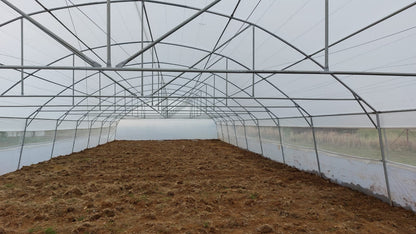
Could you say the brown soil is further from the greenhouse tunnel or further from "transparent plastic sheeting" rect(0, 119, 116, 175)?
the greenhouse tunnel

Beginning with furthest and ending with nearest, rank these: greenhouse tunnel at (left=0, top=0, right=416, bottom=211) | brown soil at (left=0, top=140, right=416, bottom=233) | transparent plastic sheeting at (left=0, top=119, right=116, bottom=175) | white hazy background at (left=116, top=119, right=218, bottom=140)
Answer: white hazy background at (left=116, top=119, right=218, bottom=140)
transparent plastic sheeting at (left=0, top=119, right=116, bottom=175)
brown soil at (left=0, top=140, right=416, bottom=233)
greenhouse tunnel at (left=0, top=0, right=416, bottom=211)

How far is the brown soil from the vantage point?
4777mm

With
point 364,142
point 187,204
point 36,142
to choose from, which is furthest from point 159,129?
point 364,142

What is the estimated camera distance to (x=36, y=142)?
11.4 m

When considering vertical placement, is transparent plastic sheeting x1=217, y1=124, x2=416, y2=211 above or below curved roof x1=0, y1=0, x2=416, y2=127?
below

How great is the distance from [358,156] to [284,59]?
13.0ft

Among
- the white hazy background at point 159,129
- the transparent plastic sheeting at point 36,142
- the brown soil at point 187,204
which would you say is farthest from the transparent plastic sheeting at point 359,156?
the white hazy background at point 159,129

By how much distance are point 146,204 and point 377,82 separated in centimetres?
662

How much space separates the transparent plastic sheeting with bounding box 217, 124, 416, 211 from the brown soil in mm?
402

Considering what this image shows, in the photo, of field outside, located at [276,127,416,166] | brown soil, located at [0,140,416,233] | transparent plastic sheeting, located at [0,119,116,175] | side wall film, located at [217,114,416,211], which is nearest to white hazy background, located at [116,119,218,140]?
transparent plastic sheeting, located at [0,119,116,175]

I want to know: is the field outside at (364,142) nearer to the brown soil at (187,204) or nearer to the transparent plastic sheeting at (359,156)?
the transparent plastic sheeting at (359,156)

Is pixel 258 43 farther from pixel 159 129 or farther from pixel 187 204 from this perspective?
pixel 159 129

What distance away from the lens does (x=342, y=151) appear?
7863 millimetres

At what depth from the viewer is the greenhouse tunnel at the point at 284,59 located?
420 centimetres
